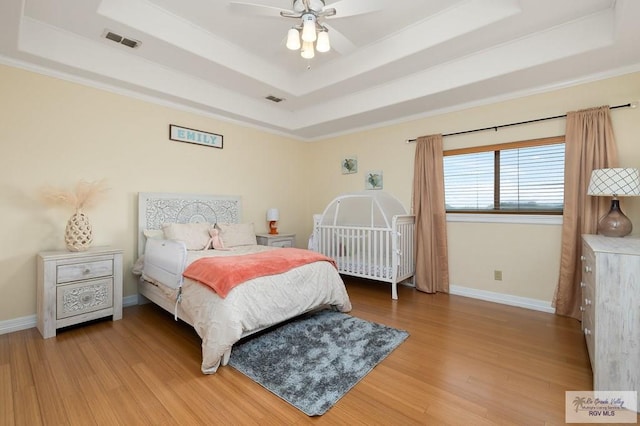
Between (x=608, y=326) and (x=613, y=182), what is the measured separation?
1389 mm

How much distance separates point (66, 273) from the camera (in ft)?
8.41

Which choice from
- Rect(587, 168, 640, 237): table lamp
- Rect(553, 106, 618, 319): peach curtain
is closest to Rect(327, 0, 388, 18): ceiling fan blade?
Rect(587, 168, 640, 237): table lamp

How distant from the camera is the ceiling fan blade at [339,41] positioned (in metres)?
2.03

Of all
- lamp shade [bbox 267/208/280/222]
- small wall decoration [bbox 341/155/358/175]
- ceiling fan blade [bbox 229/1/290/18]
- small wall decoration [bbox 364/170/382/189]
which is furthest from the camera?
small wall decoration [bbox 341/155/358/175]

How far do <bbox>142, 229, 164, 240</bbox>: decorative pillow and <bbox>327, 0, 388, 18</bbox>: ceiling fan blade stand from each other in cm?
288

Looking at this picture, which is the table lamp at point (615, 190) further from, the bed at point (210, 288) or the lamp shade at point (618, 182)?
the bed at point (210, 288)

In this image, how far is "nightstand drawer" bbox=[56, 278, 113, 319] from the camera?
253cm

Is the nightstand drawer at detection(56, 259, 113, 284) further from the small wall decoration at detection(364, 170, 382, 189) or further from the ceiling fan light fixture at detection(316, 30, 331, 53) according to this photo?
the small wall decoration at detection(364, 170, 382, 189)

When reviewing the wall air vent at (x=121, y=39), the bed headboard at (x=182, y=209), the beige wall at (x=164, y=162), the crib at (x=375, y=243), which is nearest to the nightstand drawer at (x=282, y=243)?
the crib at (x=375, y=243)

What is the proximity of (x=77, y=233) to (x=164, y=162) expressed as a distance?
124 cm

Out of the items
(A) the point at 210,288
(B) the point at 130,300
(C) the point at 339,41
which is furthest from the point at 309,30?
(B) the point at 130,300

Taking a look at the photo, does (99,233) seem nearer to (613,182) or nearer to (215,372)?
(215,372)

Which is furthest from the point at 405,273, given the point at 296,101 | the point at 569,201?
the point at 296,101

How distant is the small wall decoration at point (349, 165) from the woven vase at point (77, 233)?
11.4 feet
